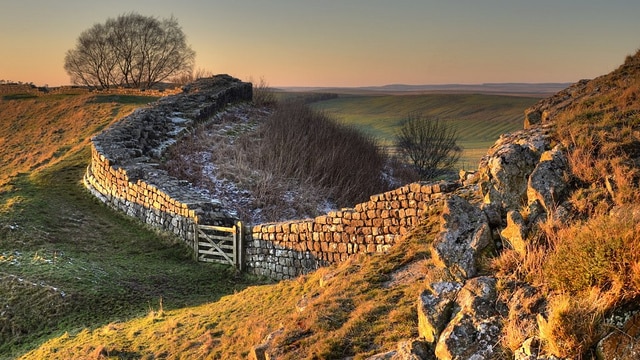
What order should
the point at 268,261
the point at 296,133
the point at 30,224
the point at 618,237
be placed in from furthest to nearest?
the point at 296,133, the point at 30,224, the point at 268,261, the point at 618,237

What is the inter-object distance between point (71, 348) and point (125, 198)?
950 centimetres

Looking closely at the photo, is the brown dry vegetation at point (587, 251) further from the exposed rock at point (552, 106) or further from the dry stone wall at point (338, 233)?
the dry stone wall at point (338, 233)

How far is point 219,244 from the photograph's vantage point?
14414mm

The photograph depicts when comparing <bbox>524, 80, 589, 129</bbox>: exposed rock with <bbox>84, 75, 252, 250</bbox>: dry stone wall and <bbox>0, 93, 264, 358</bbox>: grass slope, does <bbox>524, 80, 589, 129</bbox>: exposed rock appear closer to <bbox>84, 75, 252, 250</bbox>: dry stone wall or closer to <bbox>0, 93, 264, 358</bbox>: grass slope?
<bbox>0, 93, 264, 358</bbox>: grass slope

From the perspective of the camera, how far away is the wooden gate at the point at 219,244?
46.6 feet

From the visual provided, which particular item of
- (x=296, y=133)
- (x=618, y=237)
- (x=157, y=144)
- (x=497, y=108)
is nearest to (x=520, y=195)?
(x=618, y=237)

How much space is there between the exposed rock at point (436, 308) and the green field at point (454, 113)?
4169 cm

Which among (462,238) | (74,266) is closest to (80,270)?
(74,266)

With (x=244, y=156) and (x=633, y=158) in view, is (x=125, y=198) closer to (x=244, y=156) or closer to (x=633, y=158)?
(x=244, y=156)

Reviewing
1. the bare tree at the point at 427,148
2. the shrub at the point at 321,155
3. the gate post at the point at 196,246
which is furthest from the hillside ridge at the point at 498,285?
the bare tree at the point at 427,148

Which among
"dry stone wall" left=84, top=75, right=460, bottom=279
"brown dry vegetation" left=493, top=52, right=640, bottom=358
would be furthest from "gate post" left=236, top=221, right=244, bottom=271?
"brown dry vegetation" left=493, top=52, right=640, bottom=358

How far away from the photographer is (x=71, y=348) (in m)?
9.05

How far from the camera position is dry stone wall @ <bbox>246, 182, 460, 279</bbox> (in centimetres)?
1205

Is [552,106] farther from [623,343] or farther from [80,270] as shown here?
[80,270]
